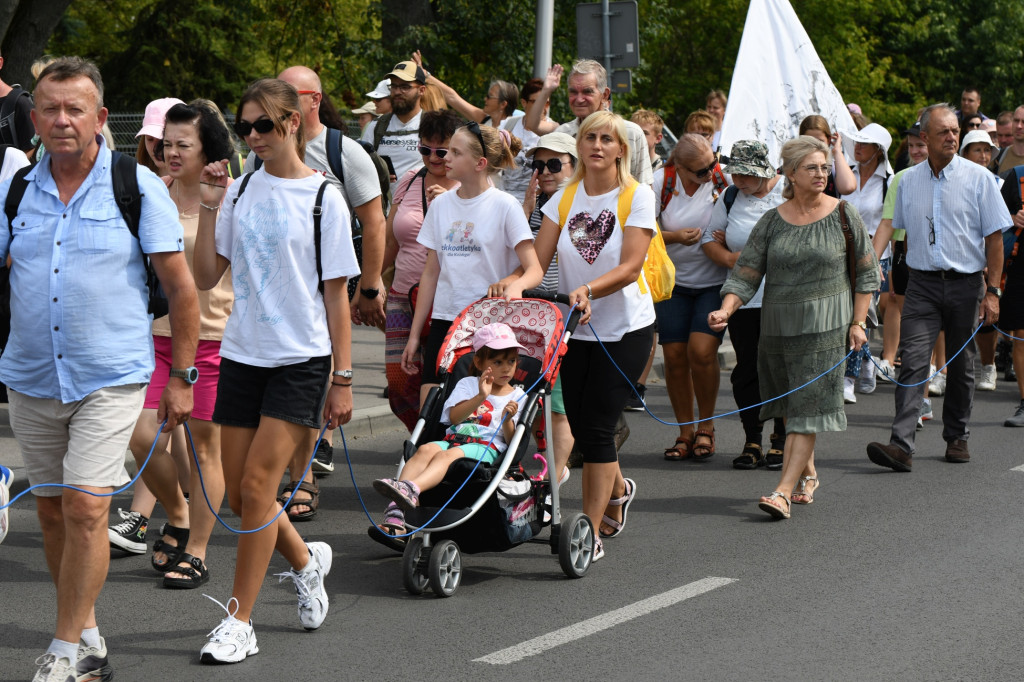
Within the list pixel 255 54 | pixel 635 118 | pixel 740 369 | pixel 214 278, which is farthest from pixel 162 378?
pixel 255 54

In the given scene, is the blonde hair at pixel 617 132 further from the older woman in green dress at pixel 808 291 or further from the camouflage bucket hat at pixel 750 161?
the camouflage bucket hat at pixel 750 161

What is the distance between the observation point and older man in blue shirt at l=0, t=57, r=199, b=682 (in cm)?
463

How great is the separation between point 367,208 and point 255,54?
23.2 metres

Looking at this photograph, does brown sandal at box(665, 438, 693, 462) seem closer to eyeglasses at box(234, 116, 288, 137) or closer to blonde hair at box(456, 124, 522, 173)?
blonde hair at box(456, 124, 522, 173)

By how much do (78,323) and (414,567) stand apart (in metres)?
1.94

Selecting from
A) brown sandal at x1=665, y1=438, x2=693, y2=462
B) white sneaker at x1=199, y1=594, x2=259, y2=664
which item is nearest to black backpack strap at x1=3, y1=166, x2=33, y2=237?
white sneaker at x1=199, y1=594, x2=259, y2=664

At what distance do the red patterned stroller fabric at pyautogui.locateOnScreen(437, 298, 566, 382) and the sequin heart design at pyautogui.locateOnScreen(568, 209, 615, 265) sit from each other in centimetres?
31

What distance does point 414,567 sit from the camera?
5945 millimetres

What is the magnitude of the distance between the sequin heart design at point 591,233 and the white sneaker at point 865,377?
6335 millimetres

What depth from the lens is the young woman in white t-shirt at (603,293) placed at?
6.59m

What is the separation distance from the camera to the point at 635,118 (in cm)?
1159

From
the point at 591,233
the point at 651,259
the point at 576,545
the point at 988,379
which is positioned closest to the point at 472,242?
the point at 591,233

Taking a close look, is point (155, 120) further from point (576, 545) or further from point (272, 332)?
point (576, 545)

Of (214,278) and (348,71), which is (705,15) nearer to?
(348,71)
